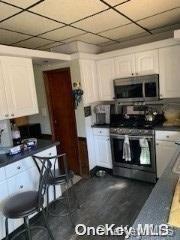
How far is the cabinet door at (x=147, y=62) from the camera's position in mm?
3358

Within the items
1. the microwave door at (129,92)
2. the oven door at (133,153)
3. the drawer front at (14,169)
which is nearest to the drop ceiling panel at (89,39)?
the microwave door at (129,92)

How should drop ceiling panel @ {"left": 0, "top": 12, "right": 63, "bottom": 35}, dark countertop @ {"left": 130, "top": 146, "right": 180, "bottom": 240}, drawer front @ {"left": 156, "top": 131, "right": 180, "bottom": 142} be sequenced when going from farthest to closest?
1. drawer front @ {"left": 156, "top": 131, "right": 180, "bottom": 142}
2. drop ceiling panel @ {"left": 0, "top": 12, "right": 63, "bottom": 35}
3. dark countertop @ {"left": 130, "top": 146, "right": 180, "bottom": 240}

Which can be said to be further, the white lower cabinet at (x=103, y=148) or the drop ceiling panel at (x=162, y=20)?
the white lower cabinet at (x=103, y=148)

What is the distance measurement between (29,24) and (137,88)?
1954mm

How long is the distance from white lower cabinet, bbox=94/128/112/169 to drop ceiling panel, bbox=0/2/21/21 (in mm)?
2345

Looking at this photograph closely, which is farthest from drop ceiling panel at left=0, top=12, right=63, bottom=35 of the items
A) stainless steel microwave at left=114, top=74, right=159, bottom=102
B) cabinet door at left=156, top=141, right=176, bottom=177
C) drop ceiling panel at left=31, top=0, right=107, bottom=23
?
cabinet door at left=156, top=141, right=176, bottom=177

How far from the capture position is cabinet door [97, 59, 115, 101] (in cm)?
386

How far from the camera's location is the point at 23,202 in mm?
2090

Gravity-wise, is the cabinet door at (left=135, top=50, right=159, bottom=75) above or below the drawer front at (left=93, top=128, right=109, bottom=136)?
above

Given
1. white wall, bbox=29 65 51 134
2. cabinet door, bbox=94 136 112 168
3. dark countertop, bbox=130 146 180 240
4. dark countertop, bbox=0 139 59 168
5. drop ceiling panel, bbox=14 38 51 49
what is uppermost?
drop ceiling panel, bbox=14 38 51 49

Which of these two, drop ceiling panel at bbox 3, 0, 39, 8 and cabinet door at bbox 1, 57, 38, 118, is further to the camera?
cabinet door at bbox 1, 57, 38, 118

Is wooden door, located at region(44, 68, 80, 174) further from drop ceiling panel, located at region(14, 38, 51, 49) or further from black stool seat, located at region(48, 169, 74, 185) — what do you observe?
black stool seat, located at region(48, 169, 74, 185)

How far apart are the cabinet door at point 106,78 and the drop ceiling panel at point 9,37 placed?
147 cm

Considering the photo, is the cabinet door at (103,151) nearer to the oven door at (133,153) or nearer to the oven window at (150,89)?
the oven door at (133,153)
